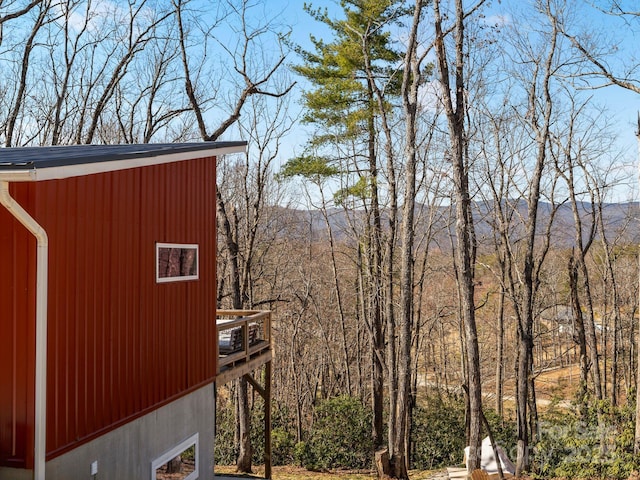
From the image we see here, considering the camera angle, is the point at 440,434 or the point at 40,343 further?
the point at 440,434

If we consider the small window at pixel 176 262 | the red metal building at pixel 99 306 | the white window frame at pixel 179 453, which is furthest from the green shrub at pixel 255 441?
the small window at pixel 176 262

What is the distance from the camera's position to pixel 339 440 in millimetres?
17250

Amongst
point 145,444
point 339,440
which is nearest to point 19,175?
point 145,444

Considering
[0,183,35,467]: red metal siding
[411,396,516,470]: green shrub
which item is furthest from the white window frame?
[411,396,516,470]: green shrub

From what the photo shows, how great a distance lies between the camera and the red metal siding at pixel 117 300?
190 inches

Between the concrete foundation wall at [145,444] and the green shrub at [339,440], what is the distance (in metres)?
9.47

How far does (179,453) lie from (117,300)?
2573 mm

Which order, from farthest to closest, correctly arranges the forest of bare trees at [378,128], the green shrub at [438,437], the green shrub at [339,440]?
1. the green shrub at [438,437]
2. the green shrub at [339,440]
3. the forest of bare trees at [378,128]

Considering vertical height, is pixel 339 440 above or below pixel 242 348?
below

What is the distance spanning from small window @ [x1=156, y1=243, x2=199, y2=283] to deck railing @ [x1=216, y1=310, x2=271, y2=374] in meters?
1.28

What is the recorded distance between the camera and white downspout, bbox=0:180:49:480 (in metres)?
4.48

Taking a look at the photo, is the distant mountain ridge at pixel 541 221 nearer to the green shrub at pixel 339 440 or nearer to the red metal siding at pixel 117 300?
the green shrub at pixel 339 440

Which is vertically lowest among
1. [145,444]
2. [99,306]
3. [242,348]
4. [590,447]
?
[590,447]

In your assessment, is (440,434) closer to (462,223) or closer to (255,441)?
(255,441)
